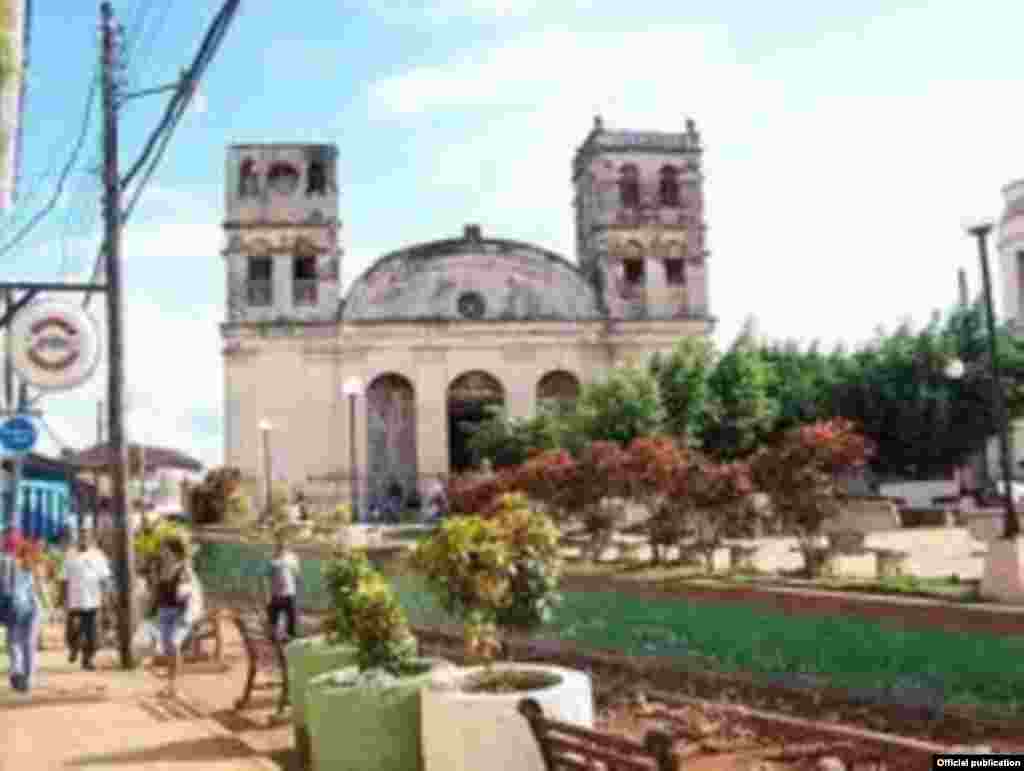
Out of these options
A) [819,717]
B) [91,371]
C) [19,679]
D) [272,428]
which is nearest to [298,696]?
[819,717]

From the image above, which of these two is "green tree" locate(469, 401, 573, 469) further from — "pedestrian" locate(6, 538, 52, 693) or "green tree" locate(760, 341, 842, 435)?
"pedestrian" locate(6, 538, 52, 693)

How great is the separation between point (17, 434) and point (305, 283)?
108 ft

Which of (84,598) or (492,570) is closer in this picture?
(492,570)

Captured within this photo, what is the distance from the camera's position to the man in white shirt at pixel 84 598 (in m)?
15.5

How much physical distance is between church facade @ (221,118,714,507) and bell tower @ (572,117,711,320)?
0.16 ft

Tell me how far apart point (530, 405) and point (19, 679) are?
35.4 m

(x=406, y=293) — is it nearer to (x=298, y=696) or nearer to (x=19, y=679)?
(x=19, y=679)

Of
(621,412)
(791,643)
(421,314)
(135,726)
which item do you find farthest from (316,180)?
(791,643)

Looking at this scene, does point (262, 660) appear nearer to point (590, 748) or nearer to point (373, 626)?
point (373, 626)

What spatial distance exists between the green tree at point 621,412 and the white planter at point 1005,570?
22.2 meters

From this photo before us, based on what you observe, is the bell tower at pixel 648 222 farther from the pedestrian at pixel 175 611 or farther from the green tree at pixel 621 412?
the pedestrian at pixel 175 611

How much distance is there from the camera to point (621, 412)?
121 feet

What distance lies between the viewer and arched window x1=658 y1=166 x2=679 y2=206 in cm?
4947

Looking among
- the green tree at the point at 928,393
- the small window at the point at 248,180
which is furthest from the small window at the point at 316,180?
the green tree at the point at 928,393
